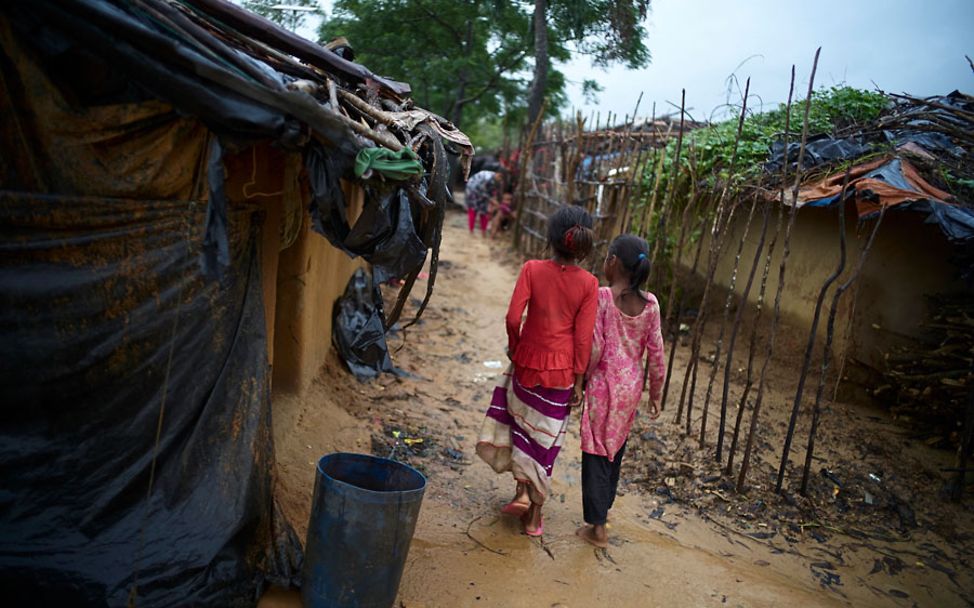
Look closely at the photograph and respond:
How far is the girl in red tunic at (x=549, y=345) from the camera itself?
139 inches

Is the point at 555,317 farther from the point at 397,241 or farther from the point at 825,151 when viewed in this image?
the point at 825,151

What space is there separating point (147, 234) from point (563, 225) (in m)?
1.95

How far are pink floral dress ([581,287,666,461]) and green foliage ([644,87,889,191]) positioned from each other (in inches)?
133

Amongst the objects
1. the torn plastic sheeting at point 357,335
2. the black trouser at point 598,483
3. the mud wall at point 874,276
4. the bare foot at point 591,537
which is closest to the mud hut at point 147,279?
the black trouser at point 598,483

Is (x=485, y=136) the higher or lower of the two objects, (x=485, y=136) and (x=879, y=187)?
the higher

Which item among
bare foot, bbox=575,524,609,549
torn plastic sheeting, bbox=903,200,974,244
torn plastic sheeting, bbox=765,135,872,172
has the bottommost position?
bare foot, bbox=575,524,609,549

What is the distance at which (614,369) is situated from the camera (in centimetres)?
370

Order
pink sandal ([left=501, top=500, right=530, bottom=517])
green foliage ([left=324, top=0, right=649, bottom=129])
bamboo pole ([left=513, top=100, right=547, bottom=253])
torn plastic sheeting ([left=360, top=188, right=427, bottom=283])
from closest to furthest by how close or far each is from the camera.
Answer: torn plastic sheeting ([left=360, top=188, right=427, bottom=283]) < pink sandal ([left=501, top=500, right=530, bottom=517]) < bamboo pole ([left=513, top=100, right=547, bottom=253]) < green foliage ([left=324, top=0, right=649, bottom=129])

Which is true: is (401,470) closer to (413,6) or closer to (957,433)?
(957,433)

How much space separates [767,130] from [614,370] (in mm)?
4759

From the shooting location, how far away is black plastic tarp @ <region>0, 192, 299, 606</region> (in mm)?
2383

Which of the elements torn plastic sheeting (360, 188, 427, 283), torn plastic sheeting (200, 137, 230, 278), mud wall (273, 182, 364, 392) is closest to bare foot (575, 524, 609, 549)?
torn plastic sheeting (360, 188, 427, 283)

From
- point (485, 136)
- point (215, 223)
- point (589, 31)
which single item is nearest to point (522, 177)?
point (589, 31)

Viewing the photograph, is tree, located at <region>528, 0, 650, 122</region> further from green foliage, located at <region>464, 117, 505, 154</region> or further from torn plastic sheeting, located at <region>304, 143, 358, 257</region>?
torn plastic sheeting, located at <region>304, 143, 358, 257</region>
